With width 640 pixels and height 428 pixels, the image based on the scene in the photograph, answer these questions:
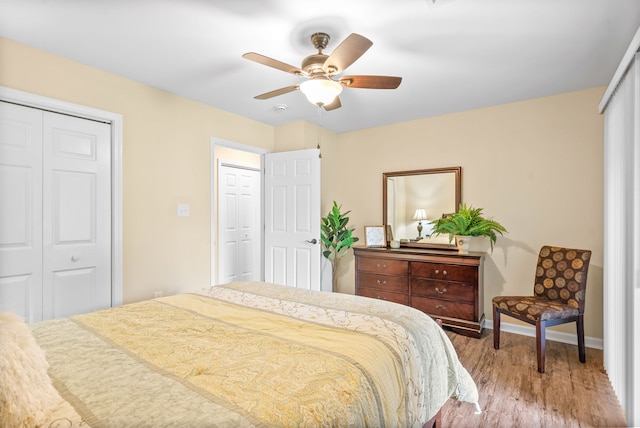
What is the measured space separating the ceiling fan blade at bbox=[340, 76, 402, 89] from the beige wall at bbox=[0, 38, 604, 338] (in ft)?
6.52

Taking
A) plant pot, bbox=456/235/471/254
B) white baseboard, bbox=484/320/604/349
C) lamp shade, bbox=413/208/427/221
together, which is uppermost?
lamp shade, bbox=413/208/427/221

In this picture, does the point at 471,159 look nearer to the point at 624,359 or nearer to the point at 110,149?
the point at 624,359

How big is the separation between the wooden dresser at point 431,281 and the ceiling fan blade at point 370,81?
1.99 m

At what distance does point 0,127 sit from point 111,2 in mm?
1259

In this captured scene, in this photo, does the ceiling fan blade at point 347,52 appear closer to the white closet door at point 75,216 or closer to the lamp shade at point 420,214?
the white closet door at point 75,216

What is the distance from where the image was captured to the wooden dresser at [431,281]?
10.6 feet

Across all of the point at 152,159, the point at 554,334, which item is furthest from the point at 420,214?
the point at 152,159

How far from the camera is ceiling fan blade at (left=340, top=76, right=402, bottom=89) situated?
6.78ft

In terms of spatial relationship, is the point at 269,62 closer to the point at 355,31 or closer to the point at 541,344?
the point at 355,31

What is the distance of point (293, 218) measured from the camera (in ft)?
13.1

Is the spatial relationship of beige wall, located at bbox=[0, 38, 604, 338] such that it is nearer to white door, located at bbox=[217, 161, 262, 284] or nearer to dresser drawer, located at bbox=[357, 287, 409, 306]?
dresser drawer, located at bbox=[357, 287, 409, 306]

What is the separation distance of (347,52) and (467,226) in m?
2.40

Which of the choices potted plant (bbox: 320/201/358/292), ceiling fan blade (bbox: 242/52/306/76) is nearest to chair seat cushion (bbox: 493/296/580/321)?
potted plant (bbox: 320/201/358/292)

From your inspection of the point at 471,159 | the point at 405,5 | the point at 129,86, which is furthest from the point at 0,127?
the point at 471,159
